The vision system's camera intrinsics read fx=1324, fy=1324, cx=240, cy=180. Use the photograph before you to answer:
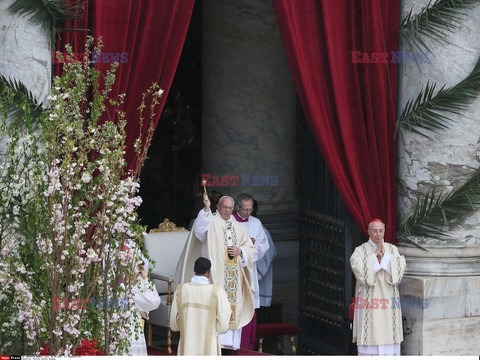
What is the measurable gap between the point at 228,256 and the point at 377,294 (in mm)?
1437

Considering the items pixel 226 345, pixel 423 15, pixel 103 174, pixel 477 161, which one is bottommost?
pixel 226 345

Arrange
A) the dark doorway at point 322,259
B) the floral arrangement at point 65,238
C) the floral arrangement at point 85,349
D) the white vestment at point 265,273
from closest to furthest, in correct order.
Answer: the floral arrangement at point 65,238, the floral arrangement at point 85,349, the dark doorway at point 322,259, the white vestment at point 265,273

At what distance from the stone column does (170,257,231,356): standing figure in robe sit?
6.86ft

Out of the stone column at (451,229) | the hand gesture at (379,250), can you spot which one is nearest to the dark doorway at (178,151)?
the stone column at (451,229)

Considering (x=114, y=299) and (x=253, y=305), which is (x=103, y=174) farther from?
(x=253, y=305)

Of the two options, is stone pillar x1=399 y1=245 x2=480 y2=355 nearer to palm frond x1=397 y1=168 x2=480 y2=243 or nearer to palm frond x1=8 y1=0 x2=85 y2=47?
palm frond x1=397 y1=168 x2=480 y2=243

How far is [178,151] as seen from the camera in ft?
51.0

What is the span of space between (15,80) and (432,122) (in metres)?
3.57

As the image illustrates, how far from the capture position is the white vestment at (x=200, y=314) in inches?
378

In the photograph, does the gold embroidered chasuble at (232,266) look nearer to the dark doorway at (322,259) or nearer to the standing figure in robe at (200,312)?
the dark doorway at (322,259)

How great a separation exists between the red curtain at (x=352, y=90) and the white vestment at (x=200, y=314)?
196 centimetres

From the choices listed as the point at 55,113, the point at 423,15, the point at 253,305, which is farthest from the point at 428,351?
the point at 55,113

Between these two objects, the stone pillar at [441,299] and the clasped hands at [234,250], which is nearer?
the stone pillar at [441,299]

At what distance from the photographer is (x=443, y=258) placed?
11.1 meters
